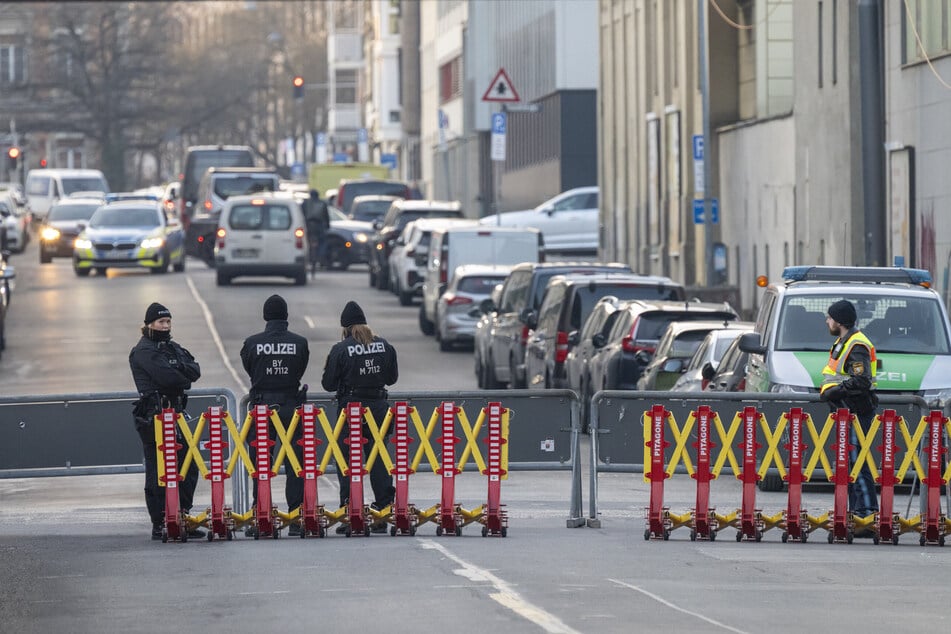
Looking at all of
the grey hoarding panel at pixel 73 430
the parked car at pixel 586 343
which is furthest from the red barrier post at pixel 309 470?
the parked car at pixel 586 343

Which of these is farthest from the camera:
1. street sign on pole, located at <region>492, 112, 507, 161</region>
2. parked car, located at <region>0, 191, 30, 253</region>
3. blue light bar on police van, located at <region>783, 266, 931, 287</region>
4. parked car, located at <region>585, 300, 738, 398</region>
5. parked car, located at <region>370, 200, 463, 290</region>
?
parked car, located at <region>0, 191, 30, 253</region>

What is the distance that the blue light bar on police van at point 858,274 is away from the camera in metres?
20.4

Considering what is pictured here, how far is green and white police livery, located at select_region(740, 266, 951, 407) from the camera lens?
62.0ft

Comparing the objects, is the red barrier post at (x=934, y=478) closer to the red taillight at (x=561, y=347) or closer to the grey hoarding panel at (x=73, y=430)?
the grey hoarding panel at (x=73, y=430)

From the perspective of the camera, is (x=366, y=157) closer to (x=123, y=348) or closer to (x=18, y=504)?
(x=123, y=348)

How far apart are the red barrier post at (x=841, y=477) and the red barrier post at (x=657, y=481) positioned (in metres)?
1.10

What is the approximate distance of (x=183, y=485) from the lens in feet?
51.0

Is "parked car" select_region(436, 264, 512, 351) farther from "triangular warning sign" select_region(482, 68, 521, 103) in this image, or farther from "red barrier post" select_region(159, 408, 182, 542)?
"red barrier post" select_region(159, 408, 182, 542)

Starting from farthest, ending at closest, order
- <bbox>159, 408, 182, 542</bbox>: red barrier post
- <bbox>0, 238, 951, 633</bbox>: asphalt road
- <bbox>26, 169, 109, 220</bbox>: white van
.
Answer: <bbox>26, 169, 109, 220</bbox>: white van < <bbox>159, 408, 182, 542</bbox>: red barrier post < <bbox>0, 238, 951, 633</bbox>: asphalt road

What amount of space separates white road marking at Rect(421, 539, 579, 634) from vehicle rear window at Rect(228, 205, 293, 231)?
35258 mm

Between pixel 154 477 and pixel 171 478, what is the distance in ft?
0.80

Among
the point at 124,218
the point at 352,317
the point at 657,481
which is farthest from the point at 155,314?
the point at 124,218

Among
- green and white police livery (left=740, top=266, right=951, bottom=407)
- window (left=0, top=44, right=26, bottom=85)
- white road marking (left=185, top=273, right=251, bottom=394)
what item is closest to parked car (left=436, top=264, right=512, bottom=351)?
white road marking (left=185, top=273, right=251, bottom=394)

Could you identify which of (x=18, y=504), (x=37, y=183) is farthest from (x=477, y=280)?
(x=37, y=183)
